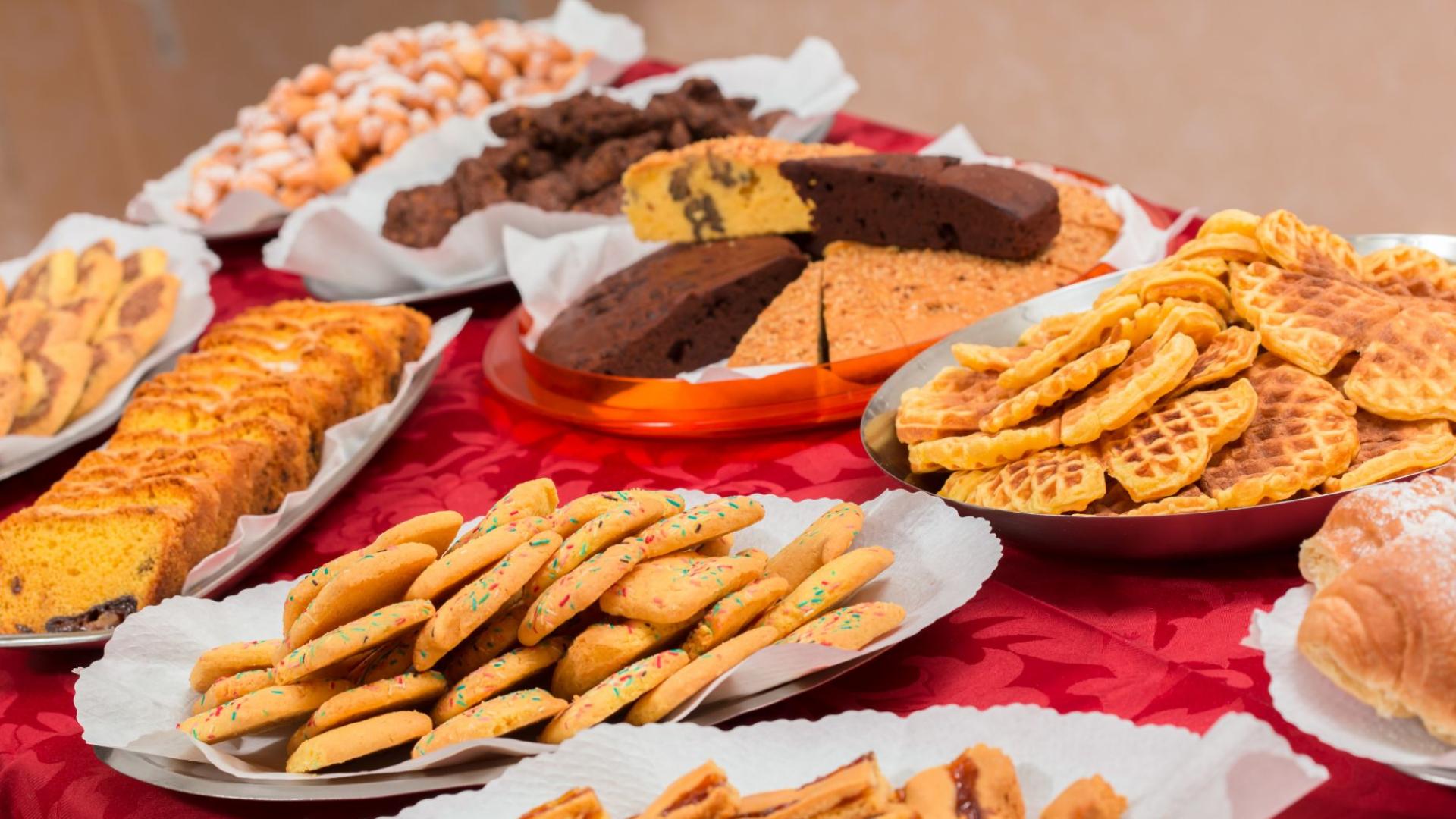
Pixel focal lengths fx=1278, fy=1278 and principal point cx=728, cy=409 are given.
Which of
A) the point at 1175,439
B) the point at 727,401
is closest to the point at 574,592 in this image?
the point at 1175,439

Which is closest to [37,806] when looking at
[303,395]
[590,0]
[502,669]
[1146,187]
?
[502,669]

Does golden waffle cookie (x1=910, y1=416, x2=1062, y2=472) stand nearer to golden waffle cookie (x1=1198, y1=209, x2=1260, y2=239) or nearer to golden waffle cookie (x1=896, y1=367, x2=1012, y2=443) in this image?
golden waffle cookie (x1=896, y1=367, x2=1012, y2=443)

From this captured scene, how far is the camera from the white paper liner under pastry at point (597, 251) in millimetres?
2461

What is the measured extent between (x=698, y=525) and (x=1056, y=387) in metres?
0.48

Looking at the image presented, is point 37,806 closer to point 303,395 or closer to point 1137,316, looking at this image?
point 303,395

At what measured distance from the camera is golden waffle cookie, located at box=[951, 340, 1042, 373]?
167cm

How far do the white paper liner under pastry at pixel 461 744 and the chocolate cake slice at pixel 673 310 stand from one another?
819mm

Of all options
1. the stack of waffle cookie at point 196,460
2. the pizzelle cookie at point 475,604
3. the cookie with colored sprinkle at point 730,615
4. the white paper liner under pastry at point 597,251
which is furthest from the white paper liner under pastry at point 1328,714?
the stack of waffle cookie at point 196,460

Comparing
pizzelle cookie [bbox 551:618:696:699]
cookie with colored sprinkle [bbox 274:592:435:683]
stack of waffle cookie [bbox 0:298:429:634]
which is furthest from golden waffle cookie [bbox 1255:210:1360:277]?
stack of waffle cookie [bbox 0:298:429:634]

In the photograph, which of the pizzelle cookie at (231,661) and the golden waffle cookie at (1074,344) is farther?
the golden waffle cookie at (1074,344)

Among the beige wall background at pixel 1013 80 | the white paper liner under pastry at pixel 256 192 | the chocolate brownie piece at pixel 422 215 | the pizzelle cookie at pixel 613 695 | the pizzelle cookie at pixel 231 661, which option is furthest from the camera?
the beige wall background at pixel 1013 80

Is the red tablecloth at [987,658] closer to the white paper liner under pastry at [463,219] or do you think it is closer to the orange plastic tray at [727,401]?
the orange plastic tray at [727,401]

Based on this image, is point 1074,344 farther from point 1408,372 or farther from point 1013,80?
point 1013,80

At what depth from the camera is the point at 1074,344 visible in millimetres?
1570
